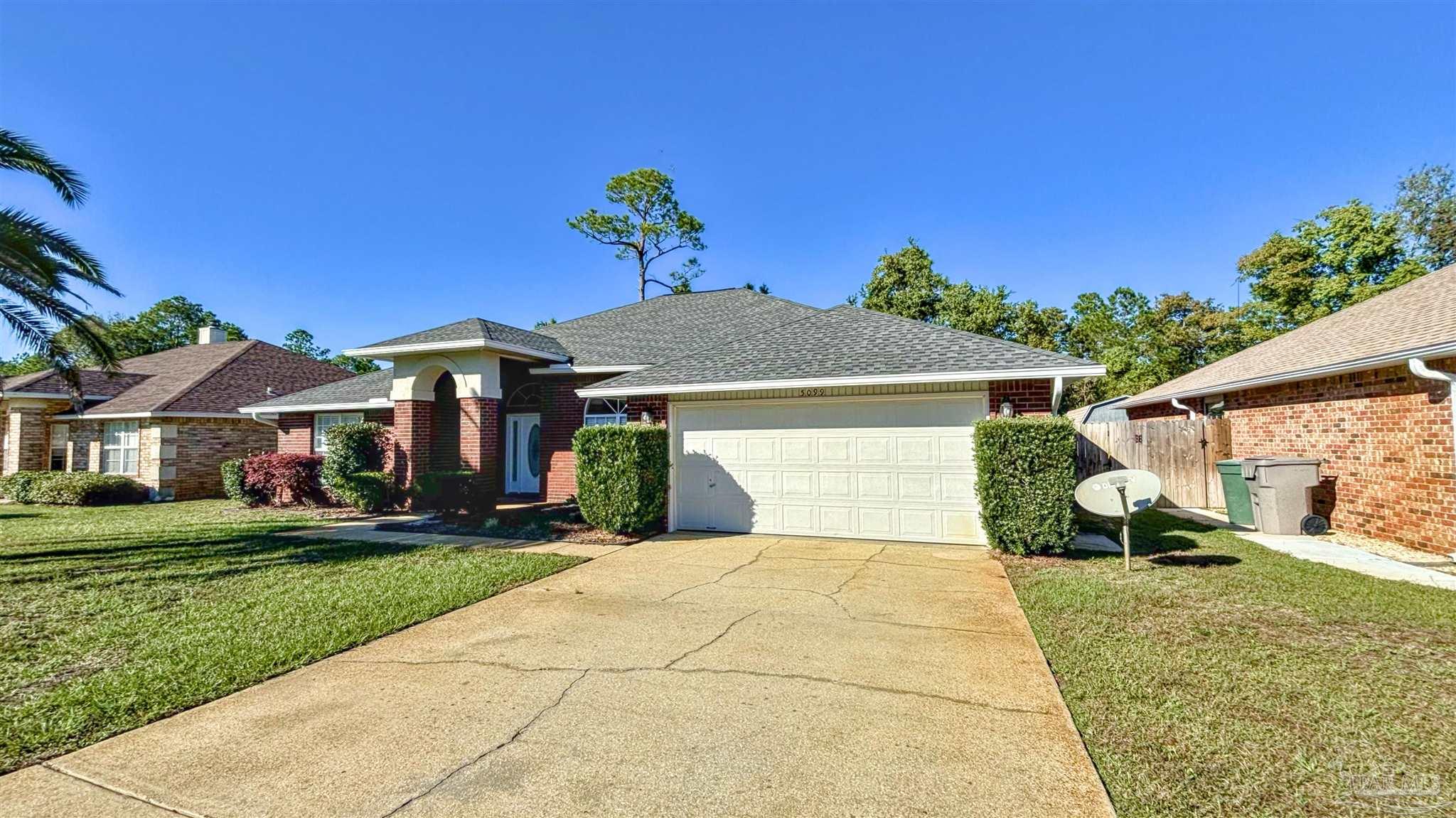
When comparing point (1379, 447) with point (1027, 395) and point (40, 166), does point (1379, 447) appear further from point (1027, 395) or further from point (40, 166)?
point (40, 166)

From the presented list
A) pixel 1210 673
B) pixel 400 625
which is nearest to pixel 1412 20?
pixel 1210 673

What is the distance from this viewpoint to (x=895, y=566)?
296 inches

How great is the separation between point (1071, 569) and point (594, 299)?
2745 cm

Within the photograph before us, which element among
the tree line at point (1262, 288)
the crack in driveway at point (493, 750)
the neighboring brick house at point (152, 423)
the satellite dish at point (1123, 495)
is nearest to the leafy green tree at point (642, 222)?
the tree line at point (1262, 288)

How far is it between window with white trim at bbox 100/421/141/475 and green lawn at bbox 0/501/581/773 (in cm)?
873

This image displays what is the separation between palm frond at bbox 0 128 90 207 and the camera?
8.52 metres

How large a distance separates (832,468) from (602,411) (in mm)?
5983

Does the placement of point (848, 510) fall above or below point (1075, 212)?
below

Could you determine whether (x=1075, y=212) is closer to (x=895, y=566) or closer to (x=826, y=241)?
(x=826, y=241)

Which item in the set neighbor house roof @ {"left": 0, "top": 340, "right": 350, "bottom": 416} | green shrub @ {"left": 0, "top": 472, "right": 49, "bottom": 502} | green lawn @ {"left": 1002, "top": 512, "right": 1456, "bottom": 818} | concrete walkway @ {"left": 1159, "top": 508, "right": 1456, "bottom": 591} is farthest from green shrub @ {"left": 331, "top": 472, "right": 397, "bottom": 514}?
concrete walkway @ {"left": 1159, "top": 508, "right": 1456, "bottom": 591}

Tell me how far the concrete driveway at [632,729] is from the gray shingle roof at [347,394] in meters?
11.5

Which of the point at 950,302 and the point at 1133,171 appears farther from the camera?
the point at 950,302

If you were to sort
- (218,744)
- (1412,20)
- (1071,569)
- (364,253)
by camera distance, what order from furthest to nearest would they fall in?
(364,253), (1412,20), (1071,569), (218,744)

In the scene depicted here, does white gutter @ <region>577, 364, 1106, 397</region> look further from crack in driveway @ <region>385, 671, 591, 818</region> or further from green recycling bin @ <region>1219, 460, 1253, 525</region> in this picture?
crack in driveway @ <region>385, 671, 591, 818</region>
